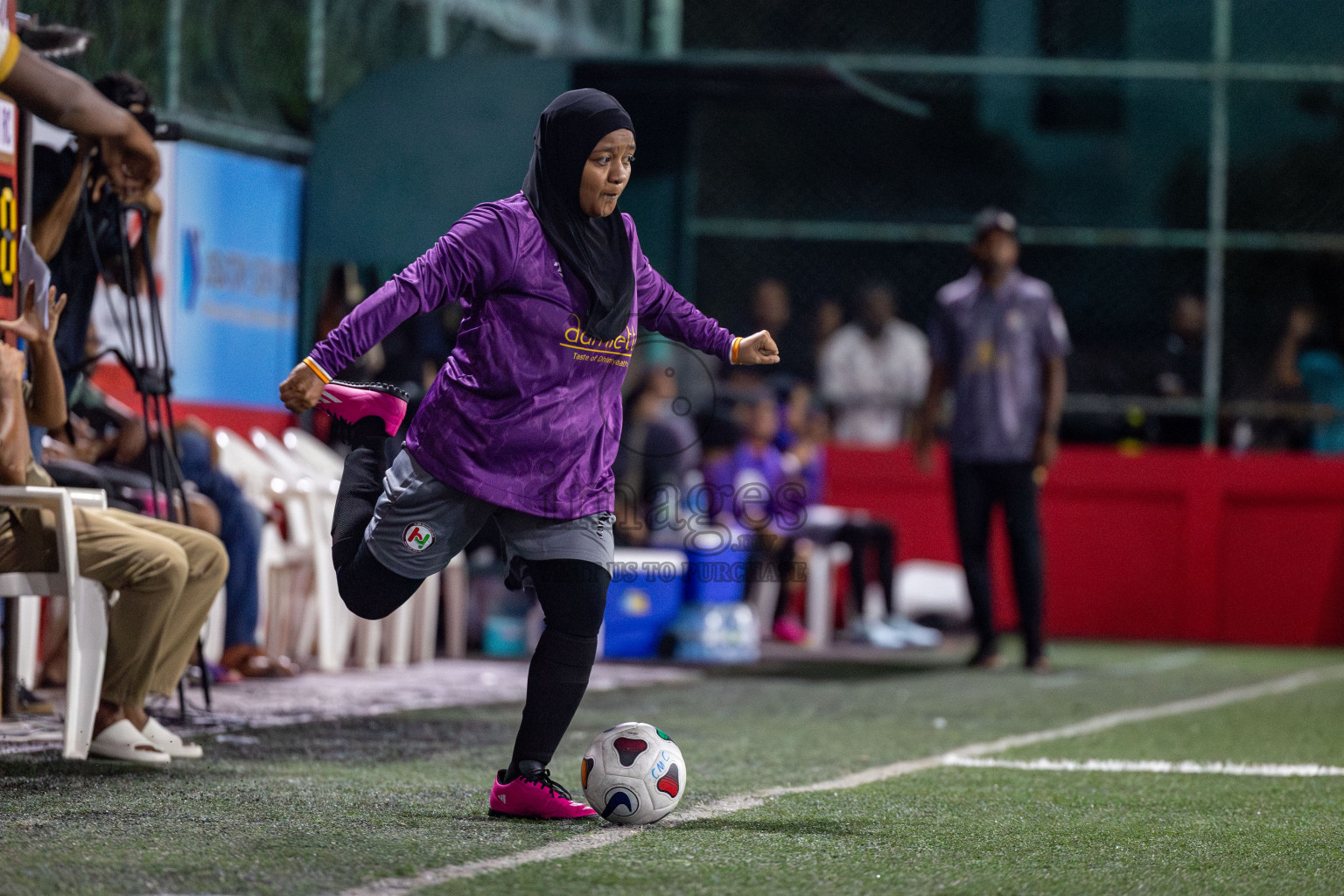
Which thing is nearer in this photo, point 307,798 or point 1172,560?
point 307,798

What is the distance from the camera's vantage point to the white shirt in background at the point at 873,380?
14.8m

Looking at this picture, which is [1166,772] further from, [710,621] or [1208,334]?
[1208,334]

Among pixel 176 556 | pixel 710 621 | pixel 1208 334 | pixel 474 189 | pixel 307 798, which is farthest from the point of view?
pixel 1208 334

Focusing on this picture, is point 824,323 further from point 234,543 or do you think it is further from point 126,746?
point 126,746

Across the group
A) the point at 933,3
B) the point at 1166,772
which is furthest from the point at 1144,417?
the point at 1166,772

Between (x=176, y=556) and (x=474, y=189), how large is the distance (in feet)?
22.3

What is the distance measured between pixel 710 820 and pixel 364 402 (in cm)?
134

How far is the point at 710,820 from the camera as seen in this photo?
476cm

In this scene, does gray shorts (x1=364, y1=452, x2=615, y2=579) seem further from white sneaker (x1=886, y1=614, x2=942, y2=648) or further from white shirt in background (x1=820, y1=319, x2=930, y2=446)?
white shirt in background (x1=820, y1=319, x2=930, y2=446)

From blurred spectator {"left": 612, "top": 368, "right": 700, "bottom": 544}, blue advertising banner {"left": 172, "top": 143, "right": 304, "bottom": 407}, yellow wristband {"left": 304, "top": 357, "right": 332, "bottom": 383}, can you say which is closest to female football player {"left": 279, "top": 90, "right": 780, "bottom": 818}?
yellow wristband {"left": 304, "top": 357, "right": 332, "bottom": 383}

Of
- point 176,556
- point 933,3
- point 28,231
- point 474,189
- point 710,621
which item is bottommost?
point 710,621

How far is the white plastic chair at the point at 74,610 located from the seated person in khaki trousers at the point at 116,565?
52mm

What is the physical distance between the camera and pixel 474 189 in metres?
12.2

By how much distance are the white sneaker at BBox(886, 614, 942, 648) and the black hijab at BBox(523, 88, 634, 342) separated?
8.38m
